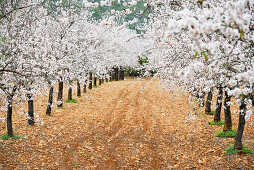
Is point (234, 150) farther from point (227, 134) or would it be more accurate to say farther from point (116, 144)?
point (116, 144)

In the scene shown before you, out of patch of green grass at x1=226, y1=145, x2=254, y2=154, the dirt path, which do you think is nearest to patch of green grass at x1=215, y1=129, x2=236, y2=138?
the dirt path

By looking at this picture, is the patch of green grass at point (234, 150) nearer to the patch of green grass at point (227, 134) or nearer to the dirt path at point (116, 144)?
the dirt path at point (116, 144)

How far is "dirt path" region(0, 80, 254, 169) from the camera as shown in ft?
27.0

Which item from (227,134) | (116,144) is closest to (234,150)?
(227,134)

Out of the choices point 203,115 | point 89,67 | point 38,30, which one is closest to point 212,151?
point 203,115

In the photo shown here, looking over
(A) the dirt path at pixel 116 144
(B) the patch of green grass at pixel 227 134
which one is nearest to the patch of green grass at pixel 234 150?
(A) the dirt path at pixel 116 144

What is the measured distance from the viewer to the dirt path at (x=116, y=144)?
823cm

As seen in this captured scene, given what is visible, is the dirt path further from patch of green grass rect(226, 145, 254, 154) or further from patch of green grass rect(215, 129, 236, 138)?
patch of green grass rect(215, 129, 236, 138)

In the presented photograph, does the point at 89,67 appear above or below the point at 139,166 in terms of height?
above

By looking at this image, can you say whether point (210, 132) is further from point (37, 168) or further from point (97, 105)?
point (97, 105)

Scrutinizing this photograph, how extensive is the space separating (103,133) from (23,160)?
487cm

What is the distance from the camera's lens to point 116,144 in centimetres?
1058

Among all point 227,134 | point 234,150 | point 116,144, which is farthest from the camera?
point 116,144

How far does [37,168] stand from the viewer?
25.2 feet
